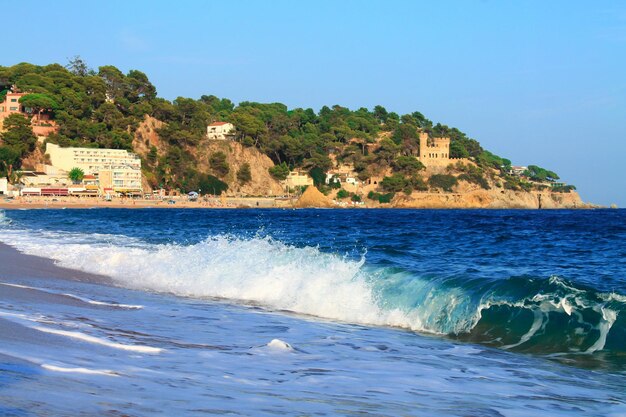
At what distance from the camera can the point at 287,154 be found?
5556 inches

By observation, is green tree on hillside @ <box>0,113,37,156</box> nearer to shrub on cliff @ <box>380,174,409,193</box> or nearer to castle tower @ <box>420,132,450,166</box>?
shrub on cliff @ <box>380,174,409,193</box>

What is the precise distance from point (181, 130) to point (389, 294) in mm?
116911

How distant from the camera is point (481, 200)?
136 metres

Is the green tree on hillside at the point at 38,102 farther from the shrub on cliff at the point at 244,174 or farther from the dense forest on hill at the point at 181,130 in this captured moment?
the shrub on cliff at the point at 244,174

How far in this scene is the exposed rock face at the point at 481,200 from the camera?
13339cm

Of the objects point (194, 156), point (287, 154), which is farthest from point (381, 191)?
point (194, 156)

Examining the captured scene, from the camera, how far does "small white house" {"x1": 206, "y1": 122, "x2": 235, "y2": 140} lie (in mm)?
134125

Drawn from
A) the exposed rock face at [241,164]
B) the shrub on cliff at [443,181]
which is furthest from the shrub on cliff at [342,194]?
the shrub on cliff at [443,181]

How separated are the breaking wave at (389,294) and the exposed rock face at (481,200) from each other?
120 meters

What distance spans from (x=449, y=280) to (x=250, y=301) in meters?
2.98

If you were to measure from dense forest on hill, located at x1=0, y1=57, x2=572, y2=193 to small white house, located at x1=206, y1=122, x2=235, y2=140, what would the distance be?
1487 millimetres

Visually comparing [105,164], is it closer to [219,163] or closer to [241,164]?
[219,163]

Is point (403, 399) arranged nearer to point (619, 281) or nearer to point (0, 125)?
point (619, 281)

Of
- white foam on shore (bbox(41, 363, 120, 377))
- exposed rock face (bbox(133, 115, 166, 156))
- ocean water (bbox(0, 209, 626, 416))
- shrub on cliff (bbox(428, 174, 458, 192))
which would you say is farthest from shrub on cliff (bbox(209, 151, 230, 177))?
white foam on shore (bbox(41, 363, 120, 377))
